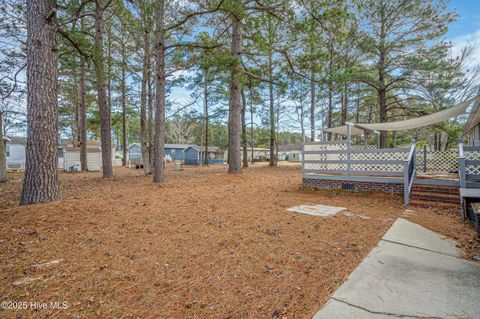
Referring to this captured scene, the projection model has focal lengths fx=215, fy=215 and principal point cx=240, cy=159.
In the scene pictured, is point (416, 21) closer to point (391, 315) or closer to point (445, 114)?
point (445, 114)

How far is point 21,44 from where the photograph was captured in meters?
7.34

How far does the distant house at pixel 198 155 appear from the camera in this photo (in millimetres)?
29891

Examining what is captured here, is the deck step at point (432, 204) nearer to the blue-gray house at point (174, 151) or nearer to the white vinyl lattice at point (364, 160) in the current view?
the white vinyl lattice at point (364, 160)

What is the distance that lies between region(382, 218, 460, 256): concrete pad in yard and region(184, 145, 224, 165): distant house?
82.7 ft

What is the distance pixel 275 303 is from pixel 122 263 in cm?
174

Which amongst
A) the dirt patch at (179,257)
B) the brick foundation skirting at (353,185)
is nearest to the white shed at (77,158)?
the dirt patch at (179,257)

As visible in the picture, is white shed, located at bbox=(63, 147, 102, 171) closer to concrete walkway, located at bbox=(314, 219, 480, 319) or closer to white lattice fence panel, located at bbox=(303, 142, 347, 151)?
white lattice fence panel, located at bbox=(303, 142, 347, 151)

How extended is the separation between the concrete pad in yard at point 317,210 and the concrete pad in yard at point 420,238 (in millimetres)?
1171

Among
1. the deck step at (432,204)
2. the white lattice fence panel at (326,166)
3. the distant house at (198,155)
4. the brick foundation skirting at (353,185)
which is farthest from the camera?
the distant house at (198,155)

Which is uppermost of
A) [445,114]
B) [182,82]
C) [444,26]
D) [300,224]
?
[444,26]

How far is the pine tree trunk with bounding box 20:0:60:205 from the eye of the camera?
418 cm

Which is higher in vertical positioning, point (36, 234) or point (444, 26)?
point (444, 26)

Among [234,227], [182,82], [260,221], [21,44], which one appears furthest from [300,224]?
[21,44]

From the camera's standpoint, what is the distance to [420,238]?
3348 millimetres
